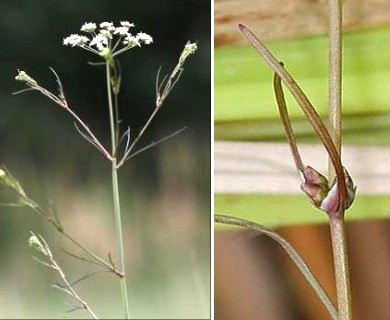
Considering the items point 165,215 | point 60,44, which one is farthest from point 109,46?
point 165,215

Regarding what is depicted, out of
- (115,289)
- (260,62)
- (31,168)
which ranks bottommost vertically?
(115,289)

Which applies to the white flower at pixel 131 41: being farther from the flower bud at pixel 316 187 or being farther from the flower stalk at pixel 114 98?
the flower bud at pixel 316 187

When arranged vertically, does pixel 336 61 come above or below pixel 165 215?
above

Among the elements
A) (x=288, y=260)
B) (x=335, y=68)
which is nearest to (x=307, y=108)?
(x=335, y=68)

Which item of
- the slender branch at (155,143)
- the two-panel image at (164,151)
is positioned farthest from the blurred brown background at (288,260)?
the slender branch at (155,143)

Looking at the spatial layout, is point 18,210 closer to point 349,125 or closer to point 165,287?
point 165,287

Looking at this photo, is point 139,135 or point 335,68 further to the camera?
point 139,135

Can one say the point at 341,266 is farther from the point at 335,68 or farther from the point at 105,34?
the point at 105,34
